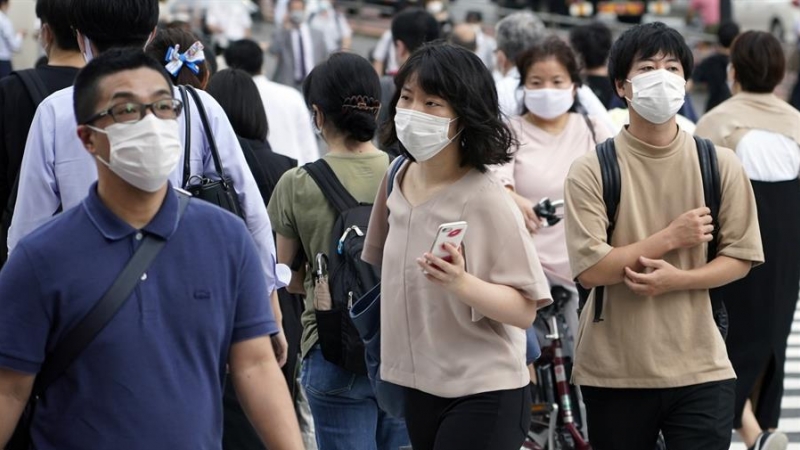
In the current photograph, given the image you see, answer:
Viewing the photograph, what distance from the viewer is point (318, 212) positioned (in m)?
5.07

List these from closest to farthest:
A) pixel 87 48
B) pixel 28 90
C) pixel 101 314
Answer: pixel 101 314, pixel 87 48, pixel 28 90

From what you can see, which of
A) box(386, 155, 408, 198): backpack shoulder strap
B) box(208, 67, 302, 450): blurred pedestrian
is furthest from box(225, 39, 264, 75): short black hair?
box(386, 155, 408, 198): backpack shoulder strap

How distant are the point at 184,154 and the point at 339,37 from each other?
1472 centimetres

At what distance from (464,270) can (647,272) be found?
78 cm

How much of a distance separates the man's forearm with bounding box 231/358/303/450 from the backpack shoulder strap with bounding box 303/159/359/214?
1624 mm

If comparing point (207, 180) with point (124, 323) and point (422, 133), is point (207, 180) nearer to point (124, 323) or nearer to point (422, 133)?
point (422, 133)

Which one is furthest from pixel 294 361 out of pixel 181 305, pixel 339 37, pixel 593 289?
pixel 339 37

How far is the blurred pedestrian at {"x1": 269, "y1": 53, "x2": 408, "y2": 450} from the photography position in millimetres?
5066

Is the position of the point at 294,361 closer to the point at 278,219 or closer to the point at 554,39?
the point at 278,219

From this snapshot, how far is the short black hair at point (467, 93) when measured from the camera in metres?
4.28

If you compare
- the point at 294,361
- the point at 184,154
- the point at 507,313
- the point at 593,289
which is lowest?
the point at 294,361

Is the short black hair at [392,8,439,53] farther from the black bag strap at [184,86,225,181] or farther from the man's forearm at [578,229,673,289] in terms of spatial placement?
the black bag strap at [184,86,225,181]

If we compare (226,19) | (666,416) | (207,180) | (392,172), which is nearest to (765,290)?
(666,416)

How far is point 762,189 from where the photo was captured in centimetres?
665
